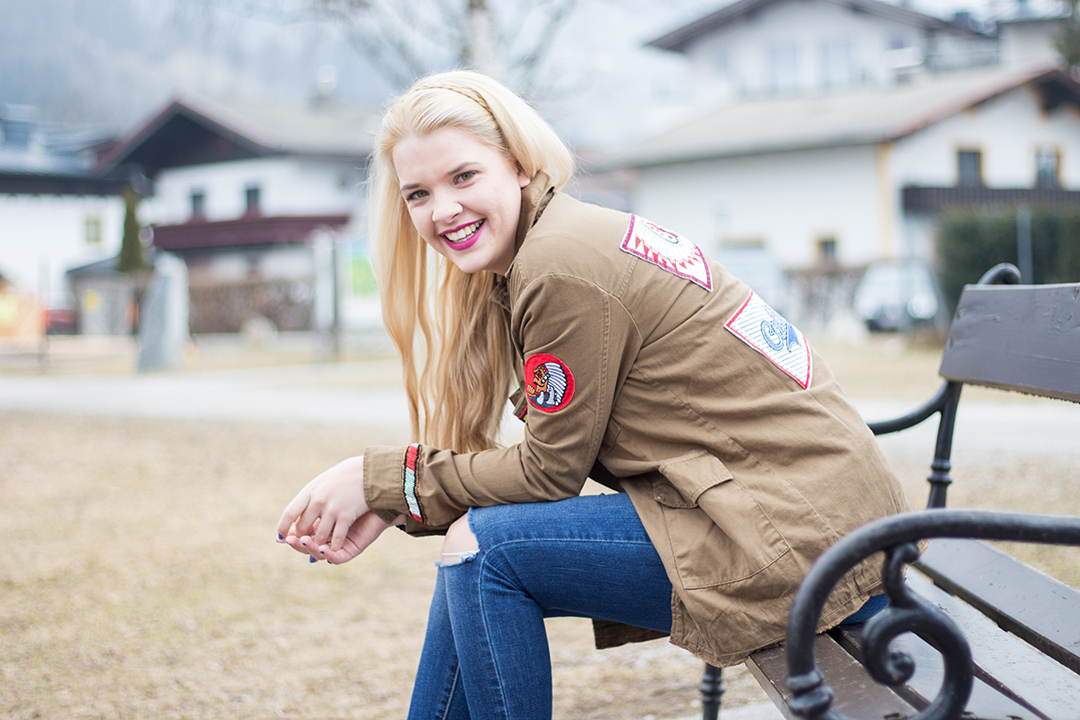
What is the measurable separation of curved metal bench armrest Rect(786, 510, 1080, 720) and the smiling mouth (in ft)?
3.14

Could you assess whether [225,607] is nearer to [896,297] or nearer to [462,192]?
[462,192]

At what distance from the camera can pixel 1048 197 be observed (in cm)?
2662

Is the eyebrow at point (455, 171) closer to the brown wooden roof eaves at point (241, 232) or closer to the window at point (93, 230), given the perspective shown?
the brown wooden roof eaves at point (241, 232)

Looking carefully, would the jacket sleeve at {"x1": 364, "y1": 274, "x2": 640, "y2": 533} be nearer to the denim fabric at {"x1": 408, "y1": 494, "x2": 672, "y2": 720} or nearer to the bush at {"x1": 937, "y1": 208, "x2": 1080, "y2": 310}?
the denim fabric at {"x1": 408, "y1": 494, "x2": 672, "y2": 720}

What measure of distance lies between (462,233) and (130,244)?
3091 centimetres

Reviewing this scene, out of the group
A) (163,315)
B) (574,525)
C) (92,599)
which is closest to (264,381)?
(163,315)

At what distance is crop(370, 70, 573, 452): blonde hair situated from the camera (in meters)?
1.87

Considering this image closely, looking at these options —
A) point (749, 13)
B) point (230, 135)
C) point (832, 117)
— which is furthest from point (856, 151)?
point (230, 135)

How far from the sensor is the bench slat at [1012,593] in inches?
64.4

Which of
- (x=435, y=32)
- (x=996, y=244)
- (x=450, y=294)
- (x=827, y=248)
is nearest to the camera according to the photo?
(x=450, y=294)

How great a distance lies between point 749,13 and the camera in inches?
1255

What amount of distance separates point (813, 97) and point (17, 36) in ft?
224

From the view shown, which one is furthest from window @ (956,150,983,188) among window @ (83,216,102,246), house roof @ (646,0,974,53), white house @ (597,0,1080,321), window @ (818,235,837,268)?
window @ (83,216,102,246)

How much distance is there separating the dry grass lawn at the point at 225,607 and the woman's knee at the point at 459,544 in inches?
45.1
